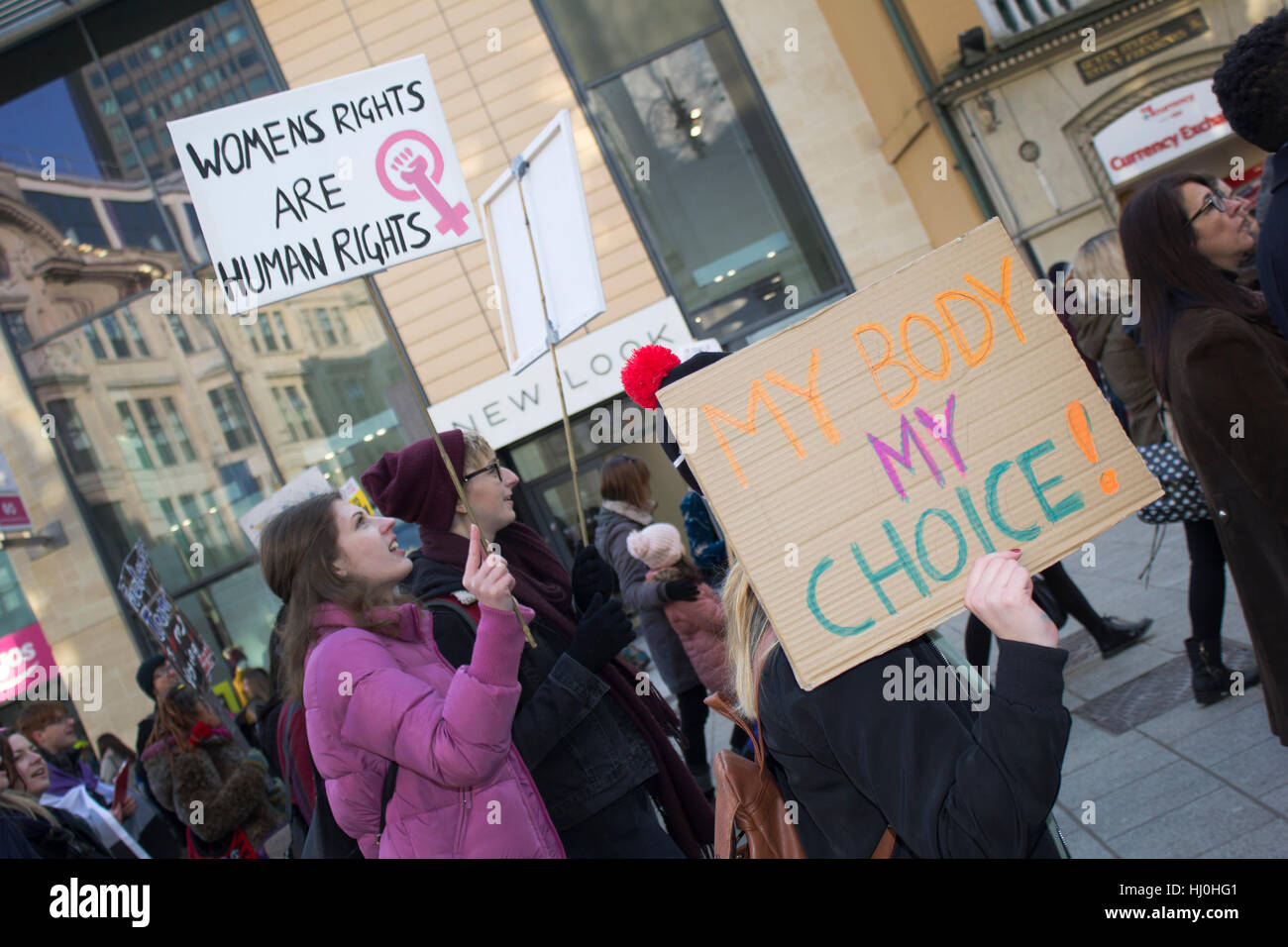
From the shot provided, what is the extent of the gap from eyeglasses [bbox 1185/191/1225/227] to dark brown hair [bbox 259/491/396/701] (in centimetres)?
253

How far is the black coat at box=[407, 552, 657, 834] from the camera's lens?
243 cm

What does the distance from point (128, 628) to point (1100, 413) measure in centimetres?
1347

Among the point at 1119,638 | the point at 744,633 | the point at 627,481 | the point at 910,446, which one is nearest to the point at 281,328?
the point at 627,481

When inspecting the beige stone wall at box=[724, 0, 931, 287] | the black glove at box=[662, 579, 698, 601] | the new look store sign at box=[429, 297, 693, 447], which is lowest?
the black glove at box=[662, 579, 698, 601]

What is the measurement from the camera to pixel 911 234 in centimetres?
1184

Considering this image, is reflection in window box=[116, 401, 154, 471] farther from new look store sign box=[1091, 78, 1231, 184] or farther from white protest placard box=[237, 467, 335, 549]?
new look store sign box=[1091, 78, 1231, 184]

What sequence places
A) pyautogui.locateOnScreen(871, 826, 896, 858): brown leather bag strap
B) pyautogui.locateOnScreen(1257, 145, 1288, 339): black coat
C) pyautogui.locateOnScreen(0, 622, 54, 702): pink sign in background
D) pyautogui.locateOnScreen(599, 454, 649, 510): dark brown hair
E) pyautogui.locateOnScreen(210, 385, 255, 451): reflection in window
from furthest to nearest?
1. pyautogui.locateOnScreen(0, 622, 54, 702): pink sign in background
2. pyautogui.locateOnScreen(210, 385, 255, 451): reflection in window
3. pyautogui.locateOnScreen(599, 454, 649, 510): dark brown hair
4. pyautogui.locateOnScreen(1257, 145, 1288, 339): black coat
5. pyautogui.locateOnScreen(871, 826, 896, 858): brown leather bag strap

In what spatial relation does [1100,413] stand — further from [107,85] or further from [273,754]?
[107,85]

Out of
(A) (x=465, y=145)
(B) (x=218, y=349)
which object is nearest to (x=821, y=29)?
(A) (x=465, y=145)

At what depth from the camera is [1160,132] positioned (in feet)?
34.8

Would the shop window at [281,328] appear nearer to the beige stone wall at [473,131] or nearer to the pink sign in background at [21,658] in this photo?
the beige stone wall at [473,131]

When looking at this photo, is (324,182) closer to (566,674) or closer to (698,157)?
(566,674)

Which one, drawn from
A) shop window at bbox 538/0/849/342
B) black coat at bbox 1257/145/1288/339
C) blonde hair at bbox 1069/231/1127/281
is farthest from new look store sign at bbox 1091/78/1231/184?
black coat at bbox 1257/145/1288/339

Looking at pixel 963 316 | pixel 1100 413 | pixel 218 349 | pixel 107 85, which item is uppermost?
pixel 107 85
